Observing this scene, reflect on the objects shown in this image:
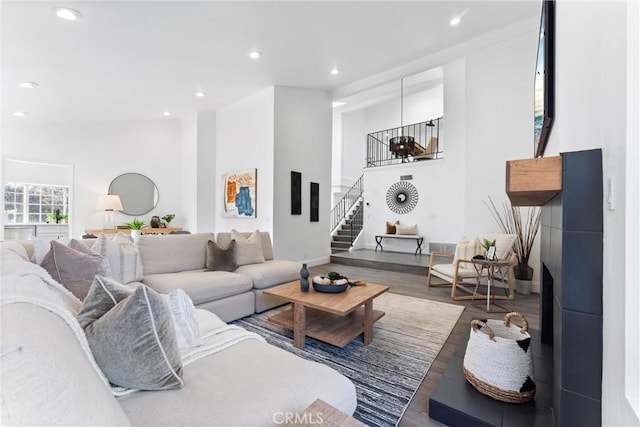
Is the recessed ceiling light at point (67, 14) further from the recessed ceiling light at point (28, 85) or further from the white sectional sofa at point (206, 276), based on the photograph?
the white sectional sofa at point (206, 276)

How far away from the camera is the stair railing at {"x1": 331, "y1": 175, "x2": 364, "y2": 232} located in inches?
355

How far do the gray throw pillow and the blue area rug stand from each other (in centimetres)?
136

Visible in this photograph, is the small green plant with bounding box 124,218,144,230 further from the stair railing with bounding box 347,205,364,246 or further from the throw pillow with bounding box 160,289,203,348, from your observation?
the throw pillow with bounding box 160,289,203,348

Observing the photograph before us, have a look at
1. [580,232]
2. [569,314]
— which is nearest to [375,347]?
[569,314]

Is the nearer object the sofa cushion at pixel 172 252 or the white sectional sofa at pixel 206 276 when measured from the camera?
the white sectional sofa at pixel 206 276

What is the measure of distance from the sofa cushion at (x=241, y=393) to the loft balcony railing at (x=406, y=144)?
231 inches

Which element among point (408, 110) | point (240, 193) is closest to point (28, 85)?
point (240, 193)

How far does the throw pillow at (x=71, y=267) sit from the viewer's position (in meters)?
1.79

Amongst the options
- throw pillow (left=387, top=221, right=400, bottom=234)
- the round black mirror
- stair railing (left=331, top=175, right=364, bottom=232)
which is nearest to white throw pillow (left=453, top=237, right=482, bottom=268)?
throw pillow (left=387, top=221, right=400, bottom=234)

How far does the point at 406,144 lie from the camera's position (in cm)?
621

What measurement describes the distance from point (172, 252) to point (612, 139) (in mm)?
3458

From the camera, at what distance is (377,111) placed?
9.40 meters

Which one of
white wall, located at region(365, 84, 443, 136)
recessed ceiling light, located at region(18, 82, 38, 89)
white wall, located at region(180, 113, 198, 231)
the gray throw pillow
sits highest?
white wall, located at region(365, 84, 443, 136)

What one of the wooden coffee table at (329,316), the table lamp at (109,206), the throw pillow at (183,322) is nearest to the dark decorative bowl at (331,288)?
the wooden coffee table at (329,316)
